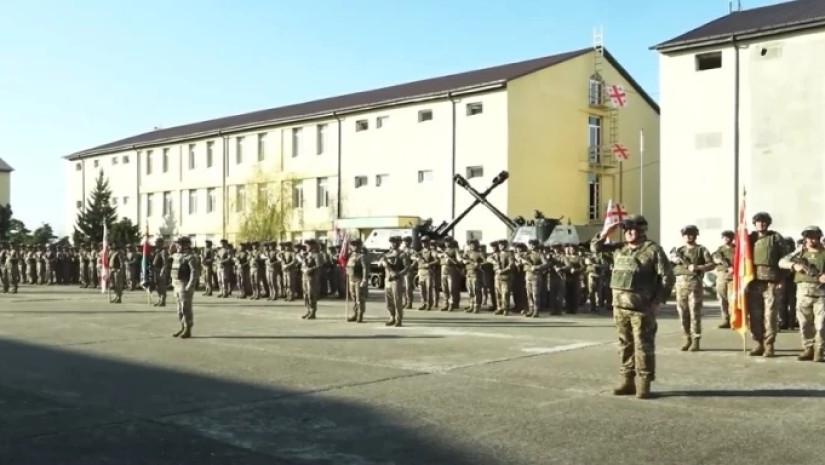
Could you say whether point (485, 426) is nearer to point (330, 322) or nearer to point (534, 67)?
point (330, 322)

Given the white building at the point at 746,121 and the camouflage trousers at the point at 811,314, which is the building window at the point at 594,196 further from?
the camouflage trousers at the point at 811,314

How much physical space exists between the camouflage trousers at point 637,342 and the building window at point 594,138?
3335cm

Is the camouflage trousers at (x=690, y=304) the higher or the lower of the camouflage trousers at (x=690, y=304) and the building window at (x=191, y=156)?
the lower

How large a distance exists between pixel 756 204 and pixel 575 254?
33.6 ft

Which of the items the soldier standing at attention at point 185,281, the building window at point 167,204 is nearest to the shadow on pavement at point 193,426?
the soldier standing at attention at point 185,281

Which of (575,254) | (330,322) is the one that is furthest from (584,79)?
(330,322)

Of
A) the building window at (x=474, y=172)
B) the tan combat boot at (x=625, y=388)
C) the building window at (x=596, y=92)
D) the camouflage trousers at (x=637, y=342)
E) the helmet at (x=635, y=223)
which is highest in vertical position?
the building window at (x=596, y=92)

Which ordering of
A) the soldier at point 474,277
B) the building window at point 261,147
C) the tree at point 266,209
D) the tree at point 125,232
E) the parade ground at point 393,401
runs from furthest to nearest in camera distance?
the tree at point 125,232
the building window at point 261,147
the tree at point 266,209
the soldier at point 474,277
the parade ground at point 393,401

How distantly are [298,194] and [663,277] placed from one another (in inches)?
1542

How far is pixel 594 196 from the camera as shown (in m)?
42.0

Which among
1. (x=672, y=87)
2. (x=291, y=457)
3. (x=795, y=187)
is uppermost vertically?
(x=672, y=87)

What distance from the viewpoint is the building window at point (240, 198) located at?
4953 centimetres

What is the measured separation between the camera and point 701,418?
25.8 feet

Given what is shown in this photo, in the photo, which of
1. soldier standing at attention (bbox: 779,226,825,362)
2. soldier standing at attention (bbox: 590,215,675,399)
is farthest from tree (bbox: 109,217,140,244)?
soldier standing at attention (bbox: 590,215,675,399)
